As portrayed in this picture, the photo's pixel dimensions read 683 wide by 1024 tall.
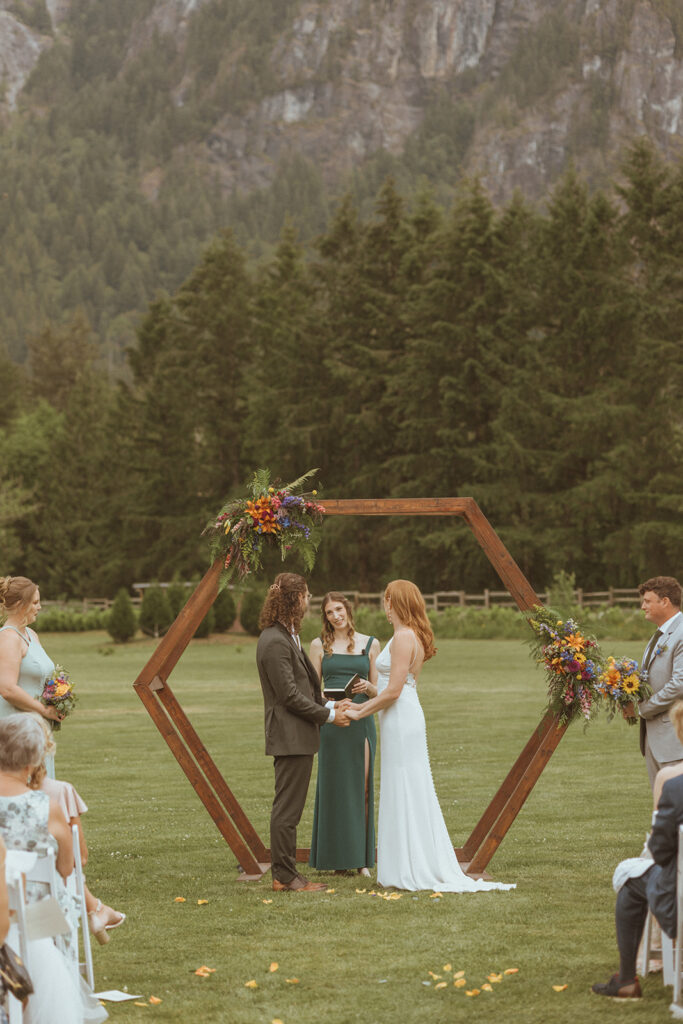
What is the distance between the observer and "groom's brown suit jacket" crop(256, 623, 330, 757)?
26.6 feet

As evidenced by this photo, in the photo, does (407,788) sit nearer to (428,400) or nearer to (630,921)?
(630,921)

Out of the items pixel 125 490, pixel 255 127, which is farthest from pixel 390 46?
pixel 125 490

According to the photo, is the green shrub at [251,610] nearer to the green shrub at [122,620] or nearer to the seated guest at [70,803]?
the green shrub at [122,620]

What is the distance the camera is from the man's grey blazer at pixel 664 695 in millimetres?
7625

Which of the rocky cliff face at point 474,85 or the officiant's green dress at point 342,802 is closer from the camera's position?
the officiant's green dress at point 342,802

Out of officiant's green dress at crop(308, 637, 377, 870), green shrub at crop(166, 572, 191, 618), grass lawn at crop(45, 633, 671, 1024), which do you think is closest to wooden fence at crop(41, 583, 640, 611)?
green shrub at crop(166, 572, 191, 618)

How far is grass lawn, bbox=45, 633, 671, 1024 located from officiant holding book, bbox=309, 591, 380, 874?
0.22 meters

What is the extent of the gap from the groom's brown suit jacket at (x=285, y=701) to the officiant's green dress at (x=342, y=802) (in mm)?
577

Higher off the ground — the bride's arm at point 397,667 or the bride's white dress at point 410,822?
the bride's arm at point 397,667

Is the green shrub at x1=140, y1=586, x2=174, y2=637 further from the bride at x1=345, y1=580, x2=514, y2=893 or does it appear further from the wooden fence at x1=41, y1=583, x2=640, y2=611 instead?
the bride at x1=345, y1=580, x2=514, y2=893

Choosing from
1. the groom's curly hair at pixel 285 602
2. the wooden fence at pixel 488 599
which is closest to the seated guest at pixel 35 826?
the groom's curly hair at pixel 285 602

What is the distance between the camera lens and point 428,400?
51906 mm

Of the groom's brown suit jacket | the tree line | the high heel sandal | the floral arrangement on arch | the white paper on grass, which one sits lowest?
the white paper on grass

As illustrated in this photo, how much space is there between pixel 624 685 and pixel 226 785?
262 cm
